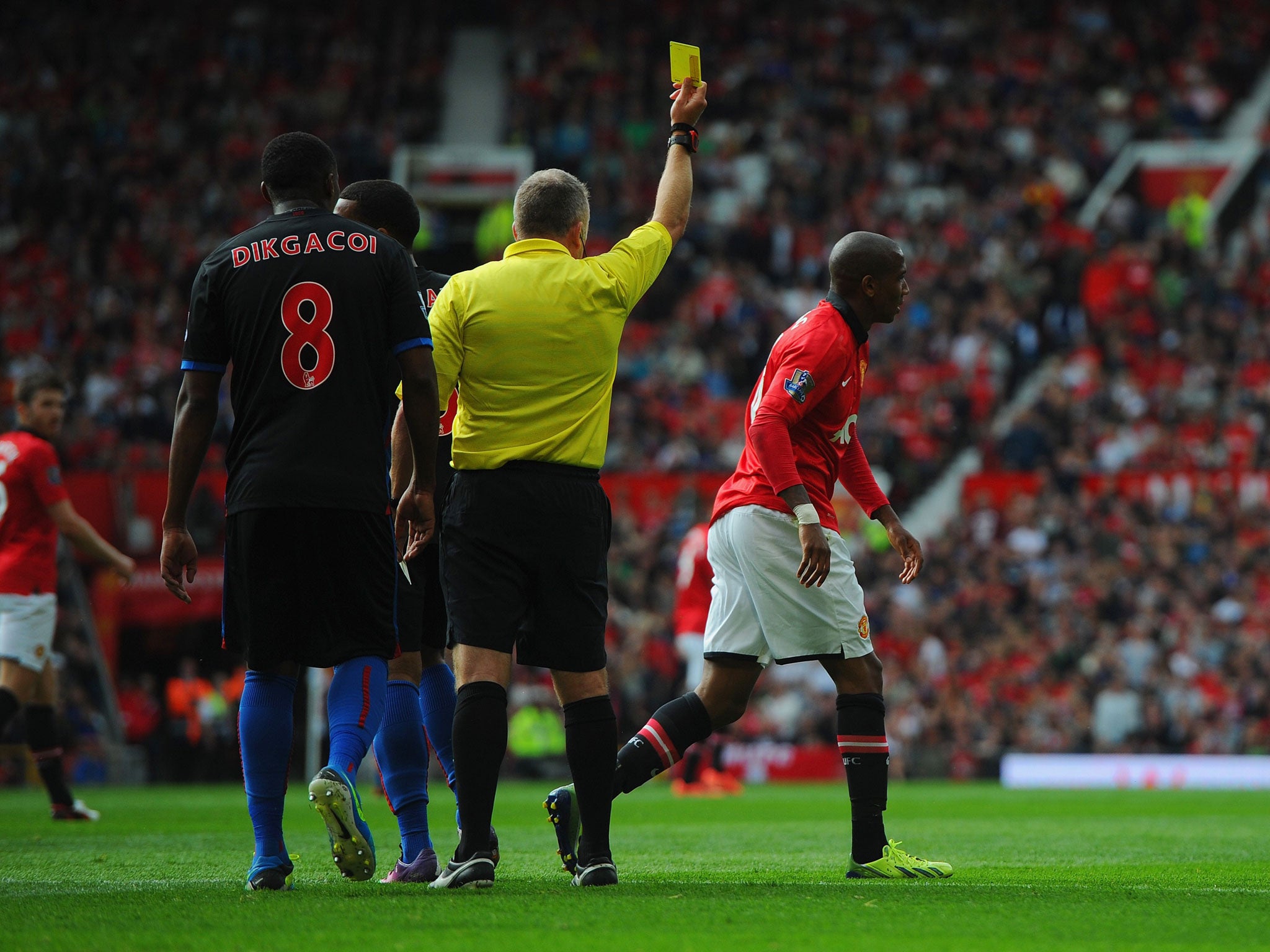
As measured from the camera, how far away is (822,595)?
5738 mm

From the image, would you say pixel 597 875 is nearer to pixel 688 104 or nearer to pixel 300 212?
pixel 300 212

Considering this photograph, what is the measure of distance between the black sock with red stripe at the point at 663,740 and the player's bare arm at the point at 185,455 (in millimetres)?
1733

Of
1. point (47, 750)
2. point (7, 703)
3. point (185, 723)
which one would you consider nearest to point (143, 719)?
point (185, 723)

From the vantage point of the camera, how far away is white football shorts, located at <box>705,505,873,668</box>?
5.73 m

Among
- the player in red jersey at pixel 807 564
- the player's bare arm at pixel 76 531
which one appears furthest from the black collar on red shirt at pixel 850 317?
the player's bare arm at pixel 76 531

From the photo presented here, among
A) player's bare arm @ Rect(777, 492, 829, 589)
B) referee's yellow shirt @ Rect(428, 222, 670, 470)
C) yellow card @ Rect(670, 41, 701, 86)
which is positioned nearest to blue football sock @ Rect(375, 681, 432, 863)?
referee's yellow shirt @ Rect(428, 222, 670, 470)

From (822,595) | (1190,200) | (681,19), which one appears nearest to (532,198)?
(822,595)

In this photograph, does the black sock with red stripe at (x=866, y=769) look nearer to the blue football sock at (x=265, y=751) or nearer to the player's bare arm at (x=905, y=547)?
the player's bare arm at (x=905, y=547)

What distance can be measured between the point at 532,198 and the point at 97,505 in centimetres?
1535

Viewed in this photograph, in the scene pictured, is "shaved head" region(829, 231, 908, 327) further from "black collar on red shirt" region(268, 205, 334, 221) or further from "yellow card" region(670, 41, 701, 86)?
"black collar on red shirt" region(268, 205, 334, 221)

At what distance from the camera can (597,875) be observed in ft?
16.7

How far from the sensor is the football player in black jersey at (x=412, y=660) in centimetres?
542

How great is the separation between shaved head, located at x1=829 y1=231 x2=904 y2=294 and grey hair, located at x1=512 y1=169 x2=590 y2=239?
1.14 meters

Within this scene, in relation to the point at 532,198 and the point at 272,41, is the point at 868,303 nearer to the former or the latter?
the point at 532,198
